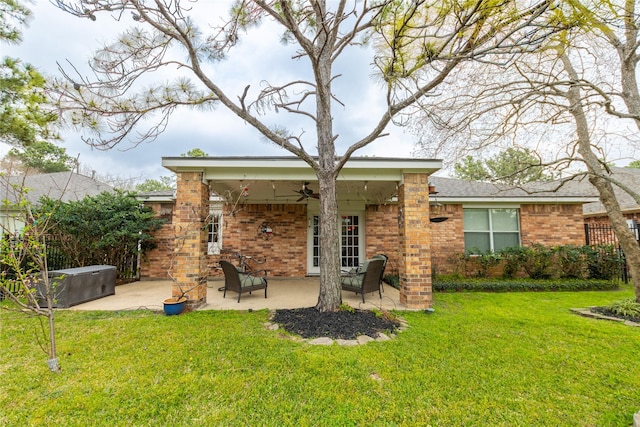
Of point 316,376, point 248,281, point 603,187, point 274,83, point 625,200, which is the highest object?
point 274,83

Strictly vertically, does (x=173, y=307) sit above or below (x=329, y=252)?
below

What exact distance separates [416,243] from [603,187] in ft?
14.1

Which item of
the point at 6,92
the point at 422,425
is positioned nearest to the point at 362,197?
the point at 422,425

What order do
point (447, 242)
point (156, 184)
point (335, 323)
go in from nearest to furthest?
point (335, 323) < point (447, 242) < point (156, 184)

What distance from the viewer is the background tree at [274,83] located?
3963 mm

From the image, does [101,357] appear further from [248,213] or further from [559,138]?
[559,138]

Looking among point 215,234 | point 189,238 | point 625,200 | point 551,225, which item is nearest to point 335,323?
point 189,238

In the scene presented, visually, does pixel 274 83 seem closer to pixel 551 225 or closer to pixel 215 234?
pixel 215 234

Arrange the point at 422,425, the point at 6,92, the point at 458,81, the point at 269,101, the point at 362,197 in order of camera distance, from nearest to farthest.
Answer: the point at 422,425, the point at 269,101, the point at 6,92, the point at 458,81, the point at 362,197

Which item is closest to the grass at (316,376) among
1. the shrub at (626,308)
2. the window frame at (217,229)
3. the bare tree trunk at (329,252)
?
the shrub at (626,308)

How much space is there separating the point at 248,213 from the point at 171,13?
5.98 m

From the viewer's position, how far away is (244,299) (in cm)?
604

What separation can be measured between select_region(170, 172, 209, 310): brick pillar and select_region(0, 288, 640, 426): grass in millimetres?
765

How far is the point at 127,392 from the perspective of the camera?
8.29ft
